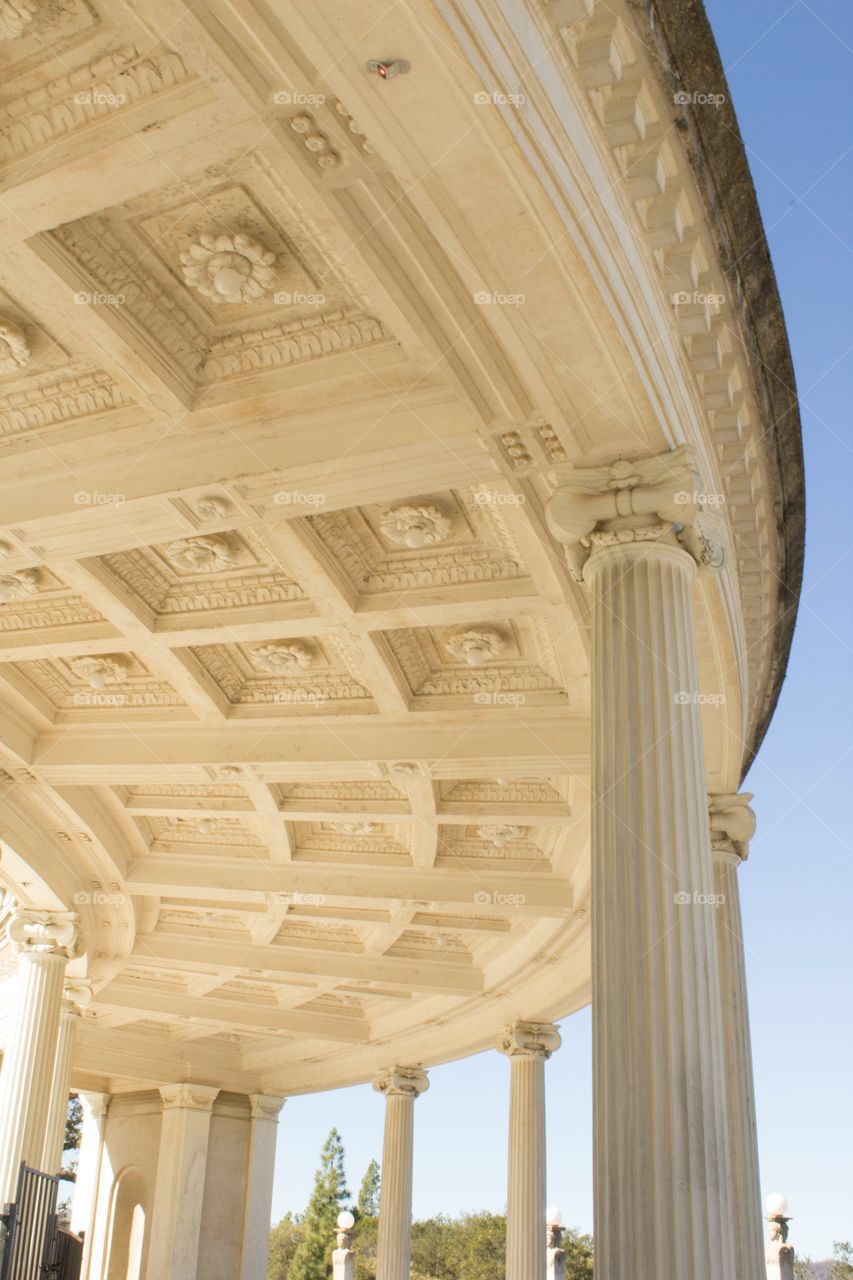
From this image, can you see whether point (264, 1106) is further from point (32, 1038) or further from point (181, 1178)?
point (32, 1038)

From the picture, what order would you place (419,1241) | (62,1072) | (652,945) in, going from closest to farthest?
(652,945), (62,1072), (419,1241)

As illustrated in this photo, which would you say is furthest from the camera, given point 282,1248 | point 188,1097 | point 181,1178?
point 282,1248

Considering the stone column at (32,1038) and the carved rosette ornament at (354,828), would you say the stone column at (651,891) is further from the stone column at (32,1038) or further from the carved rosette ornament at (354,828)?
the stone column at (32,1038)

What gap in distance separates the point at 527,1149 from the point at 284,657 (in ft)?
42.3

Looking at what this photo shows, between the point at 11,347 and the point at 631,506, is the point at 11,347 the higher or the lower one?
the higher one

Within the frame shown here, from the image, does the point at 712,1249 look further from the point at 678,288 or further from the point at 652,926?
the point at 678,288

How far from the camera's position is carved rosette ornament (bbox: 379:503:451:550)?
39.0 feet

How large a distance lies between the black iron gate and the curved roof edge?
421 inches

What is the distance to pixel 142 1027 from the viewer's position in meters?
32.3

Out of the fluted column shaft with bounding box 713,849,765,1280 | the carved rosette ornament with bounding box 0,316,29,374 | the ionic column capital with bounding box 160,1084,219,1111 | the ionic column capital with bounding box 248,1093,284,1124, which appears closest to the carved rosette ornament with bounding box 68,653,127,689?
the carved rosette ornament with bounding box 0,316,29,374

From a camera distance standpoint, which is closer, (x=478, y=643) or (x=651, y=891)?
(x=651, y=891)

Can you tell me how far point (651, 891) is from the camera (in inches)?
291

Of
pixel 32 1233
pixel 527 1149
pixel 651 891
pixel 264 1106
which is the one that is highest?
pixel 264 1106

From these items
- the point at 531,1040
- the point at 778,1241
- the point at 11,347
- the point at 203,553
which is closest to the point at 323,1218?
the point at 531,1040
